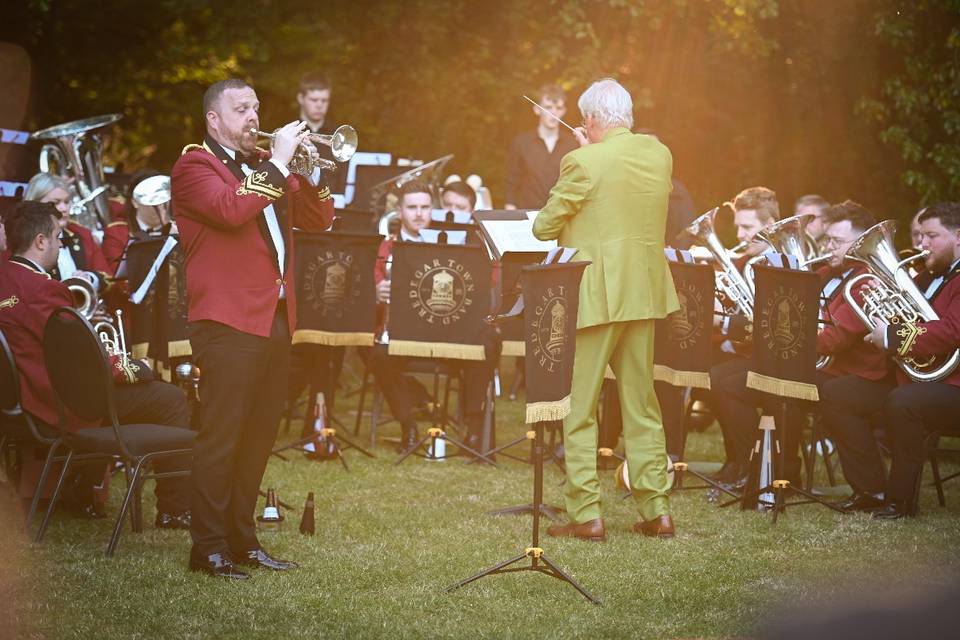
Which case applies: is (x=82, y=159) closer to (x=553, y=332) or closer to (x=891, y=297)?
(x=553, y=332)

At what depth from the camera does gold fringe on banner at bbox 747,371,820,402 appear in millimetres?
6391

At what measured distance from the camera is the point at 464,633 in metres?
4.51

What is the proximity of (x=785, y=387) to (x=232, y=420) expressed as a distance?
117 inches

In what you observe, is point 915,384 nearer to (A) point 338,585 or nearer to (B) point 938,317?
(B) point 938,317

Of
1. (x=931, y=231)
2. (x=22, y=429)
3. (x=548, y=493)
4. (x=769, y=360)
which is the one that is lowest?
(x=548, y=493)

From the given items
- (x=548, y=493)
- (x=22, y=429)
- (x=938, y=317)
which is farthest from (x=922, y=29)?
(x=22, y=429)

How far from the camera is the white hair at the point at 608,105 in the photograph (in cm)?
591

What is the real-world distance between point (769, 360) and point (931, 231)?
1.22 meters

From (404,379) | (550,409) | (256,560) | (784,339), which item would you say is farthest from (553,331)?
(404,379)

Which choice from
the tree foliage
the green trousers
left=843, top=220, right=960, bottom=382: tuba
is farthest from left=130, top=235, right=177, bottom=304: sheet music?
the tree foliage

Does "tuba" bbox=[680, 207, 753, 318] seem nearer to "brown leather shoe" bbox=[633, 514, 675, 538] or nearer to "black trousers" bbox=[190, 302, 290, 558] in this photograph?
"brown leather shoe" bbox=[633, 514, 675, 538]

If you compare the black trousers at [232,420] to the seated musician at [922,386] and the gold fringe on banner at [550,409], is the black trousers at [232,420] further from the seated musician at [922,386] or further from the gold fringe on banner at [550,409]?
the seated musician at [922,386]

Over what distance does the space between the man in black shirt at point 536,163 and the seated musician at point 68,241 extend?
375 cm

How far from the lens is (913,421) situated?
21.4ft
